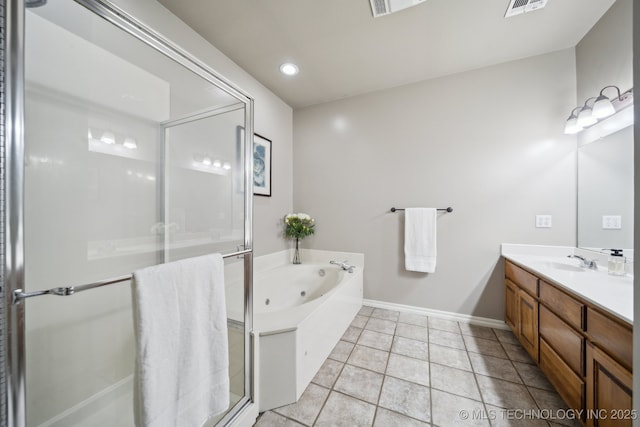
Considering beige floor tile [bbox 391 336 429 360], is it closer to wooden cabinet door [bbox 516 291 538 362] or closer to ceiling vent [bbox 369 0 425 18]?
wooden cabinet door [bbox 516 291 538 362]

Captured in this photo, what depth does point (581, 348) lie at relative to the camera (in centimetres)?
112

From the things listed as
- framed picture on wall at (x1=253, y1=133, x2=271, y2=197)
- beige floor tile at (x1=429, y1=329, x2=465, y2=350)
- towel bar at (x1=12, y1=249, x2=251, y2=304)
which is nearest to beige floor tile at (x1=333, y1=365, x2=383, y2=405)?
beige floor tile at (x1=429, y1=329, x2=465, y2=350)

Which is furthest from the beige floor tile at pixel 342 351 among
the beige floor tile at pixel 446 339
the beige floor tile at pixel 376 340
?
the beige floor tile at pixel 446 339

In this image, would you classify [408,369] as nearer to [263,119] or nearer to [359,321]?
[359,321]

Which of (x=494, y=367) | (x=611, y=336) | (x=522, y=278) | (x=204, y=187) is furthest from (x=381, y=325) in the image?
(x=204, y=187)

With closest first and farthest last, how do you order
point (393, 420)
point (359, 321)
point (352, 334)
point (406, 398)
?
point (393, 420) < point (406, 398) < point (352, 334) < point (359, 321)

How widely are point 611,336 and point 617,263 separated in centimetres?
89

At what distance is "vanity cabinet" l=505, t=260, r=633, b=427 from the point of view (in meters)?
0.89

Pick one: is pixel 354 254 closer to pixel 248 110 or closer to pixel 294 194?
pixel 294 194

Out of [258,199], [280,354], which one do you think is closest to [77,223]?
[280,354]

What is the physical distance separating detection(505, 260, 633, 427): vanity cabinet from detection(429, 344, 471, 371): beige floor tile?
43cm

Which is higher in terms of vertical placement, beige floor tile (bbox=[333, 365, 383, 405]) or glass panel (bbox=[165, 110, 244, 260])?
glass panel (bbox=[165, 110, 244, 260])

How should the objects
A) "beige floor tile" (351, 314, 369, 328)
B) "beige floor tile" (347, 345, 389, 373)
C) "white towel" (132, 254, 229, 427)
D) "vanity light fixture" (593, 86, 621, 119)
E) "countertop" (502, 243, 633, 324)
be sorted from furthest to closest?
1. "beige floor tile" (351, 314, 369, 328)
2. "beige floor tile" (347, 345, 389, 373)
3. "vanity light fixture" (593, 86, 621, 119)
4. "countertop" (502, 243, 633, 324)
5. "white towel" (132, 254, 229, 427)

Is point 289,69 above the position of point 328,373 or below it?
above
